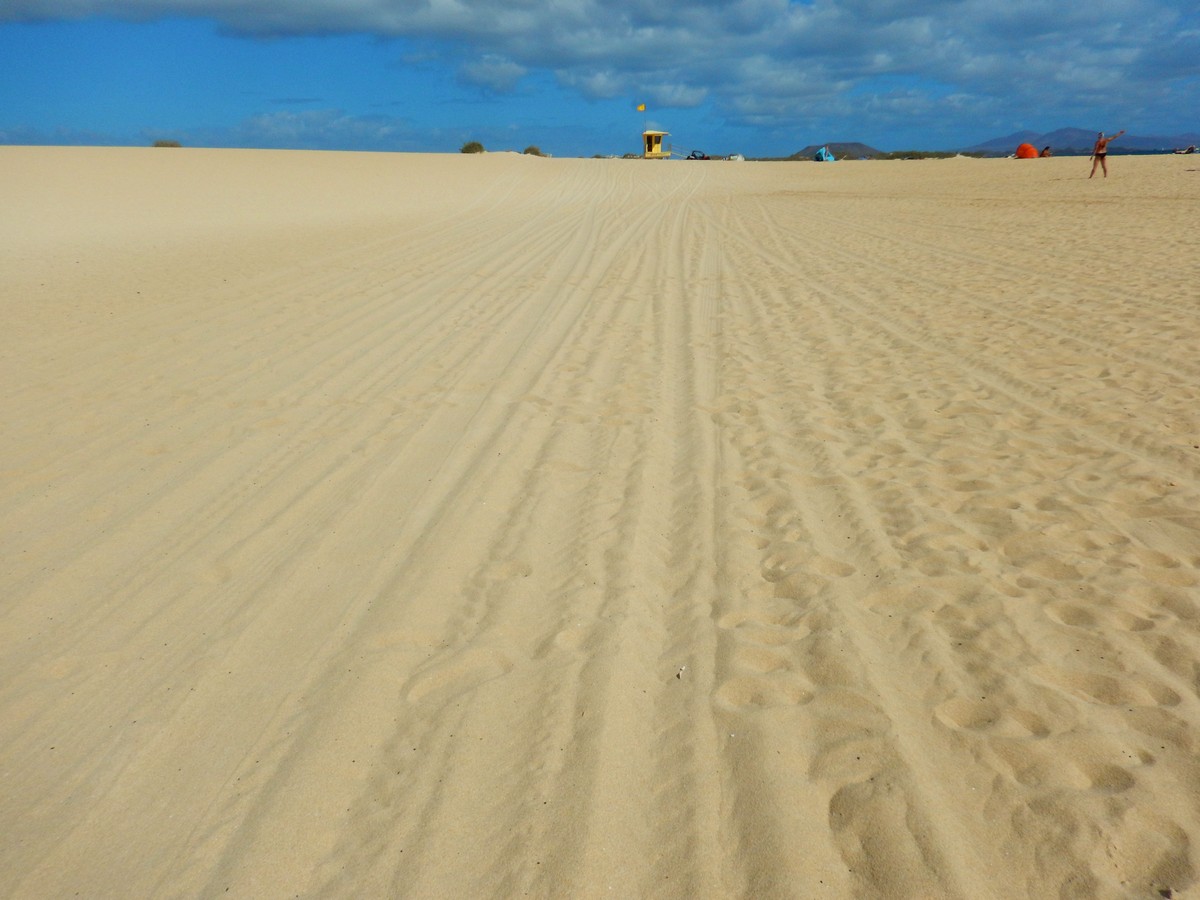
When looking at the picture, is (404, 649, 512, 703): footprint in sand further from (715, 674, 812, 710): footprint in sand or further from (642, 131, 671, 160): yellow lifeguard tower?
(642, 131, 671, 160): yellow lifeguard tower

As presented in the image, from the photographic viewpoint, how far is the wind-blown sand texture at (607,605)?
1.88 meters

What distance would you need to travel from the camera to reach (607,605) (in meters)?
2.81

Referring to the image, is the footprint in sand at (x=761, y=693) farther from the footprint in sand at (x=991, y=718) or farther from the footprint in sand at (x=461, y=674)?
the footprint in sand at (x=461, y=674)

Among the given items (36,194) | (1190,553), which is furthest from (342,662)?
(36,194)

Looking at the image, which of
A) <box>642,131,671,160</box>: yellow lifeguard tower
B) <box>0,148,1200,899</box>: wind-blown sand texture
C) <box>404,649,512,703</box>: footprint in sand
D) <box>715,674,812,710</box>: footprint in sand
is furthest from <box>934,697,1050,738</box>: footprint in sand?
<box>642,131,671,160</box>: yellow lifeguard tower

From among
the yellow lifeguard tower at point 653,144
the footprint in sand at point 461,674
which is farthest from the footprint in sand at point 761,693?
the yellow lifeguard tower at point 653,144

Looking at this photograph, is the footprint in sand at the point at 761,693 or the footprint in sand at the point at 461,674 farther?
the footprint in sand at the point at 461,674

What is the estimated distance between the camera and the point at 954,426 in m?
4.33

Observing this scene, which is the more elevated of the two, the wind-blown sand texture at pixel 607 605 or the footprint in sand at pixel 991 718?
the footprint in sand at pixel 991 718

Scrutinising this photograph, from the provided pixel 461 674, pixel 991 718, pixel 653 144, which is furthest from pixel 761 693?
pixel 653 144

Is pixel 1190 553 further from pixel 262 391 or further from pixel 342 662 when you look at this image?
pixel 262 391

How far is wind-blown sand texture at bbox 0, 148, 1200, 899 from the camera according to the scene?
1.88 metres

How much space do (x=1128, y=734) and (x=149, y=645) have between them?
10.7ft

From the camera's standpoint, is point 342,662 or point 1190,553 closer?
point 342,662
